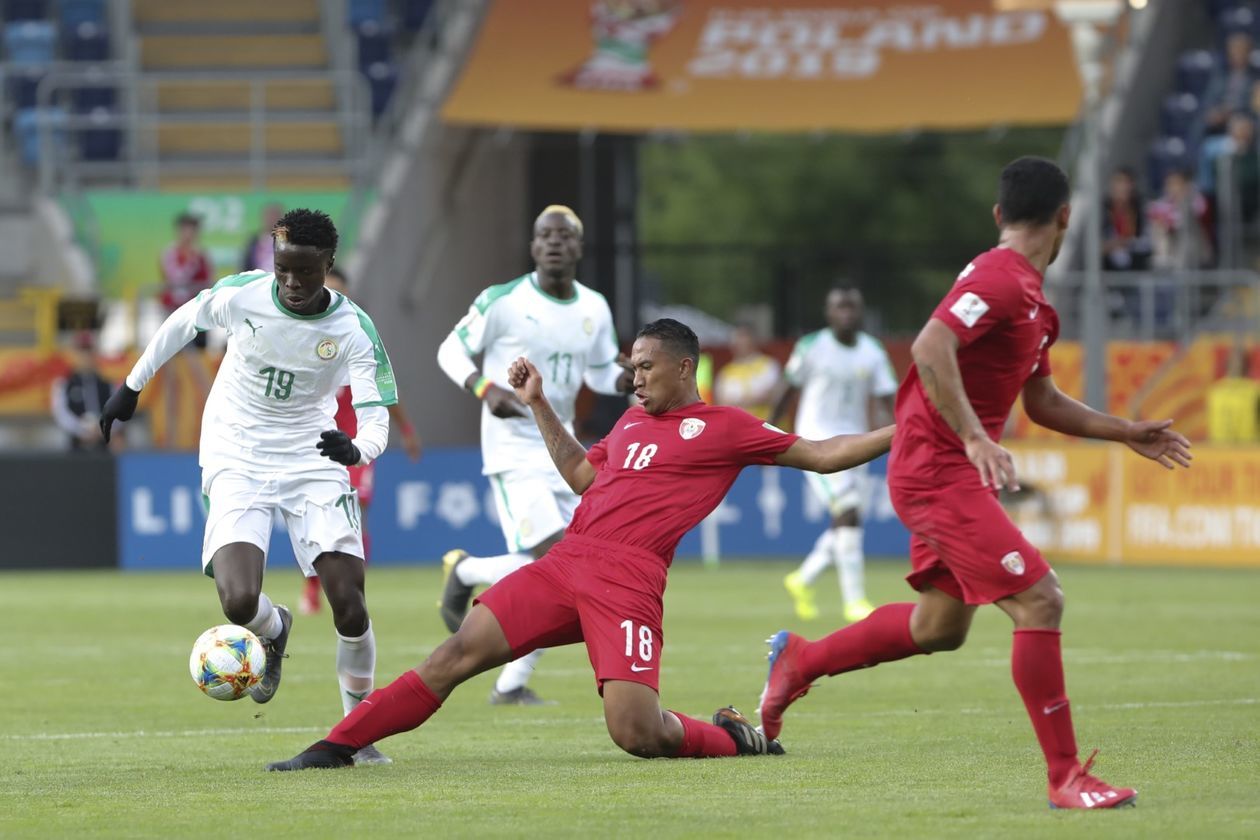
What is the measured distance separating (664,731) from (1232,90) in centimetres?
2300

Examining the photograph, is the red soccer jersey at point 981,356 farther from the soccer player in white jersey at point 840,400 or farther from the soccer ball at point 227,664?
the soccer player in white jersey at point 840,400

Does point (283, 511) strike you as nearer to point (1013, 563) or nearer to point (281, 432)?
point (281, 432)

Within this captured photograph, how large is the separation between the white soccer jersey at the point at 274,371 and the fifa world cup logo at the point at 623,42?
21.4m

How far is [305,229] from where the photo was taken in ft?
30.3

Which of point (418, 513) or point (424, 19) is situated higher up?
point (424, 19)

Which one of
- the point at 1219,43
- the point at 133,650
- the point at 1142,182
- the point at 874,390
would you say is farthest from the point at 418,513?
the point at 1219,43

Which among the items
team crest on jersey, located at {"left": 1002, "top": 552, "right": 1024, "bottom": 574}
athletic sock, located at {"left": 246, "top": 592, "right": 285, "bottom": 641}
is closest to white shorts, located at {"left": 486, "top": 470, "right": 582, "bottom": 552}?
athletic sock, located at {"left": 246, "top": 592, "right": 285, "bottom": 641}

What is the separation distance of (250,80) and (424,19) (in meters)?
2.83

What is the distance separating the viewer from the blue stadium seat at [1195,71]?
31.6 meters

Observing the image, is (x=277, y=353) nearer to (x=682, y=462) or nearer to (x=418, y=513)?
→ (x=682, y=462)

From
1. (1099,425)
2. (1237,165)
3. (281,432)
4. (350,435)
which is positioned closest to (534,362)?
(281,432)

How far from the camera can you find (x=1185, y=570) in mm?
23688

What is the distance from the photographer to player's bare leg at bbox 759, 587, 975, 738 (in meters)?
8.58

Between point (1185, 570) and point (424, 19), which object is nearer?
point (1185, 570)
